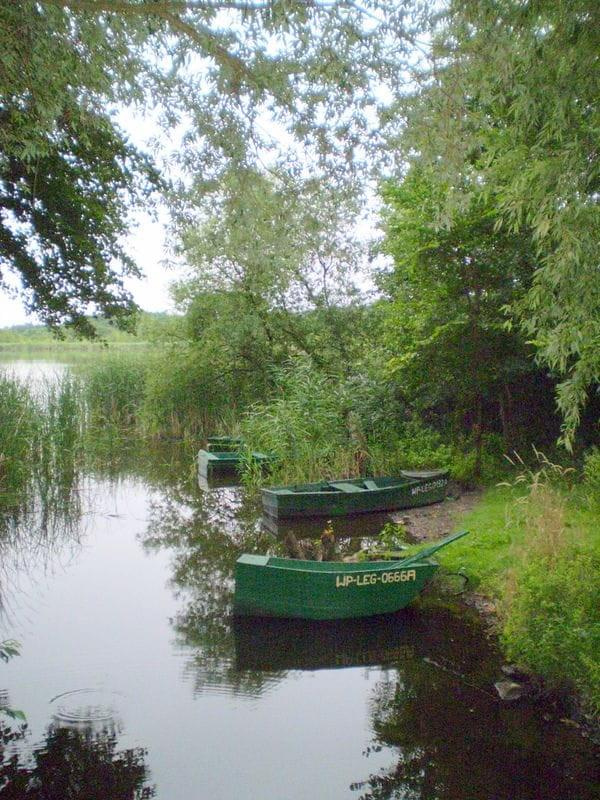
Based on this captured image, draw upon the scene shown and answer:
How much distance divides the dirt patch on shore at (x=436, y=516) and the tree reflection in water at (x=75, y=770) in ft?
17.8

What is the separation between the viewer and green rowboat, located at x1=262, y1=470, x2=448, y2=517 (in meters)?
10.8

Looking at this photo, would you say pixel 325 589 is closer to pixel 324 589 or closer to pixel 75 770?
pixel 324 589

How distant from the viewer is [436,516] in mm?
10562

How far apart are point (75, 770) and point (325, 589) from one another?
2.64 m

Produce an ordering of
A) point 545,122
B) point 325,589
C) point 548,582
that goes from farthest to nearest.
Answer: point 325,589 < point 548,582 < point 545,122

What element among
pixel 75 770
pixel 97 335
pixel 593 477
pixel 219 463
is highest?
pixel 97 335

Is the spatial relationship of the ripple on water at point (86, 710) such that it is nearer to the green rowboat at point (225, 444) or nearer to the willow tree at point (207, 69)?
the willow tree at point (207, 69)

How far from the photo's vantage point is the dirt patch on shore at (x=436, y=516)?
970 centimetres

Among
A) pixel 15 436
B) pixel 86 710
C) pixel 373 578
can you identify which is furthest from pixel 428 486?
pixel 86 710

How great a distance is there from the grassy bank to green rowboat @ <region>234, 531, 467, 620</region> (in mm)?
858

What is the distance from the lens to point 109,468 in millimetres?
15406

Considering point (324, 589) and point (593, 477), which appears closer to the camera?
point (324, 589)

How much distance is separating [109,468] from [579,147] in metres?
12.5

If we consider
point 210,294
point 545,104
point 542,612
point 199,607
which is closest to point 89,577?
point 199,607
